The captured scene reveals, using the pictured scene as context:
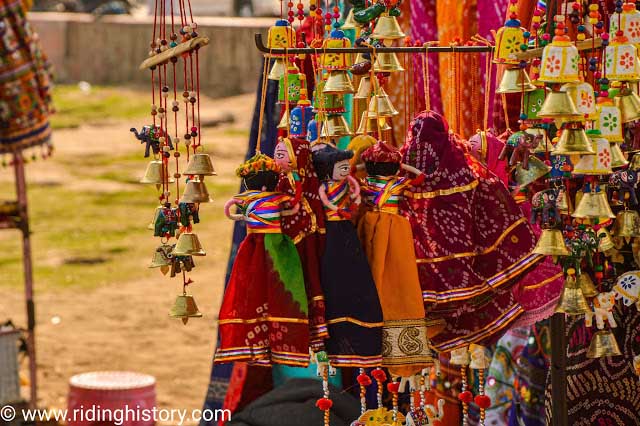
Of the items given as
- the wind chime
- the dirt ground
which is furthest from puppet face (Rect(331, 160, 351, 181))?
the dirt ground

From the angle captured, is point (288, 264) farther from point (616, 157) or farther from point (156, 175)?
point (616, 157)

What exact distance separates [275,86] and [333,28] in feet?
4.78

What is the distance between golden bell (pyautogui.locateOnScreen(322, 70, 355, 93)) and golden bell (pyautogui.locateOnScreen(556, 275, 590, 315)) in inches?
30.1

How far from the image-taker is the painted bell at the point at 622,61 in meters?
2.79

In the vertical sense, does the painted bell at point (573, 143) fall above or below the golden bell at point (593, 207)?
above

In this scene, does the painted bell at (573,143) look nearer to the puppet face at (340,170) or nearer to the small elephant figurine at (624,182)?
the small elephant figurine at (624,182)

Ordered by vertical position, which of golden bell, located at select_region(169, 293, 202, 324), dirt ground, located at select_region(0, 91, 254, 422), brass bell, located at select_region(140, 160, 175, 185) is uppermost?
brass bell, located at select_region(140, 160, 175, 185)

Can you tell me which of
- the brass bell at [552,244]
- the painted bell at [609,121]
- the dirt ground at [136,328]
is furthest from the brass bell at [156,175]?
the dirt ground at [136,328]

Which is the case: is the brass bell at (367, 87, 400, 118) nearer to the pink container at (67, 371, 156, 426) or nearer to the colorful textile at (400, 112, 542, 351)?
the colorful textile at (400, 112, 542, 351)

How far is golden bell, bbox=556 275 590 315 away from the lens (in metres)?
2.89

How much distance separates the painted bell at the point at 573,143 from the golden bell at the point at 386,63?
2.09 ft

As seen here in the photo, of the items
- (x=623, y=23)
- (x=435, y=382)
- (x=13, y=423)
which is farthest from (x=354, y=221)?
(x=13, y=423)

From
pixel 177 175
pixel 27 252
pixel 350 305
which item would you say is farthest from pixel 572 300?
pixel 27 252

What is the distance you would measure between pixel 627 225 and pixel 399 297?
0.65m
